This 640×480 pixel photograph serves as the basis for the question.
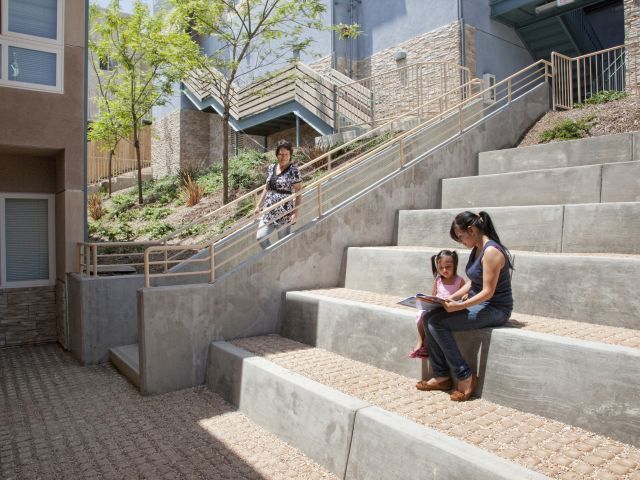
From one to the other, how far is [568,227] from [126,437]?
477 cm

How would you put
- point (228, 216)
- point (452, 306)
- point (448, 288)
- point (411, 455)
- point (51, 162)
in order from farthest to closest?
point (228, 216), point (51, 162), point (448, 288), point (452, 306), point (411, 455)

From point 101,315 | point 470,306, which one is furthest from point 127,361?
point 470,306

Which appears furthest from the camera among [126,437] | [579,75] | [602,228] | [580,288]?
[579,75]

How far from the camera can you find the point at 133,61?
52.3 feet

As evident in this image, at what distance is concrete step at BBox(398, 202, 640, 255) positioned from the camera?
5078 millimetres

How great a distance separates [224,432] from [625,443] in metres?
2.97

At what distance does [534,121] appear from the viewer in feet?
32.0

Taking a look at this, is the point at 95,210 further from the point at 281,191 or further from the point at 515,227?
the point at 515,227

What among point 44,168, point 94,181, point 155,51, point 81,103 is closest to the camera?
point 81,103

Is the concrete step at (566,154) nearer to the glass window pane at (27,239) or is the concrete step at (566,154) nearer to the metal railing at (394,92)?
the metal railing at (394,92)

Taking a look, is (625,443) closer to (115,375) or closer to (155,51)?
(115,375)

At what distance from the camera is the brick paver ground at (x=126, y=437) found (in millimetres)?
3785

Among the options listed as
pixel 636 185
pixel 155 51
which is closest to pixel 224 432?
pixel 636 185

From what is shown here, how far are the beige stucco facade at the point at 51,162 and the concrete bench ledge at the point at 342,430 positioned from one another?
3.75 m
